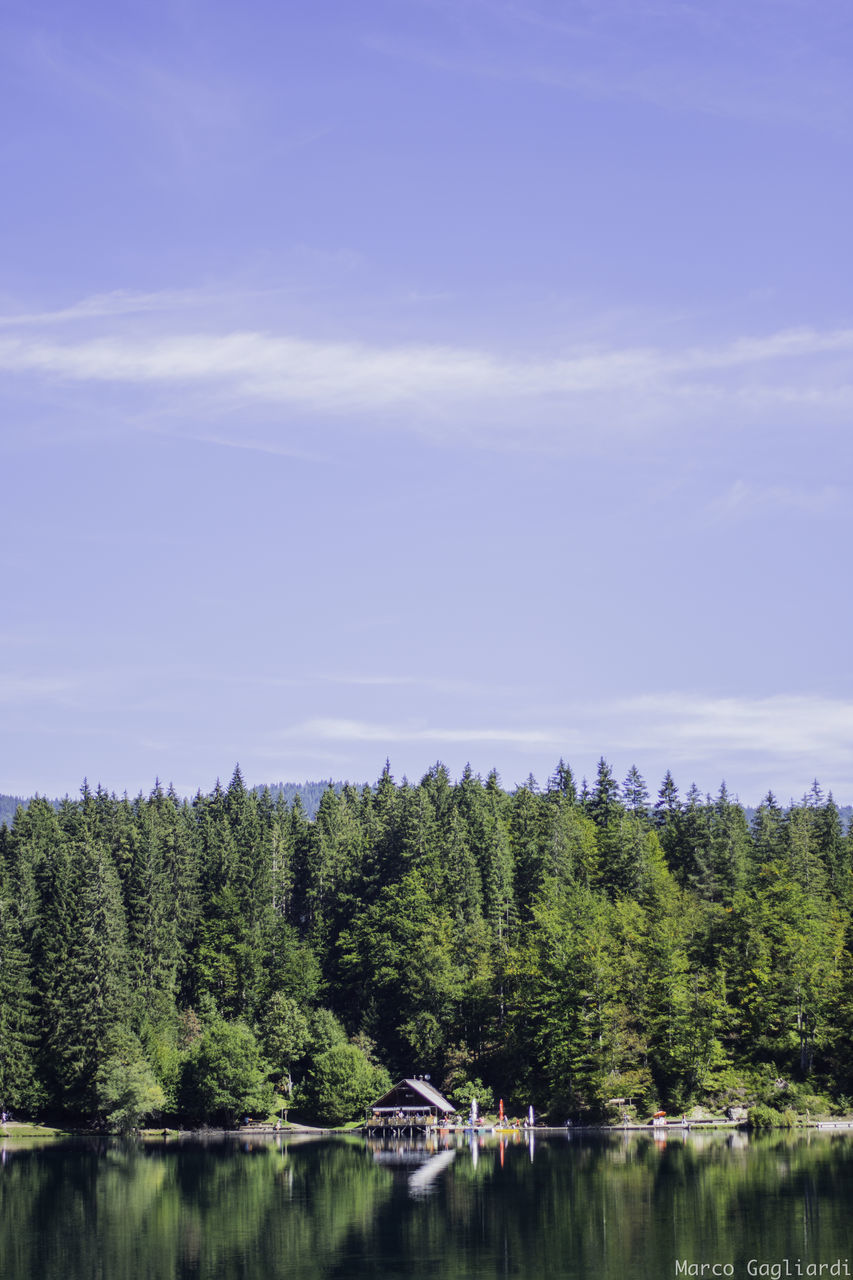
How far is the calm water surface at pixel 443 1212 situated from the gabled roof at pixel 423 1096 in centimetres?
1847

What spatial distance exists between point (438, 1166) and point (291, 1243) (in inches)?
1217

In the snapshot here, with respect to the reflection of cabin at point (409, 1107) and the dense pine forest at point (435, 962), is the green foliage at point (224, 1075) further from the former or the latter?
the reflection of cabin at point (409, 1107)

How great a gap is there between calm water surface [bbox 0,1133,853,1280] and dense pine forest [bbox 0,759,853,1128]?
15.3 meters

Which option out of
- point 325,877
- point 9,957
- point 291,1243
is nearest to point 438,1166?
point 291,1243

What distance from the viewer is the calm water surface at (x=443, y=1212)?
1871 inches

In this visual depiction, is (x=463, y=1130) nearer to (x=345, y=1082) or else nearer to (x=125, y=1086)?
(x=345, y=1082)

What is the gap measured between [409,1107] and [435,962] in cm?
1284

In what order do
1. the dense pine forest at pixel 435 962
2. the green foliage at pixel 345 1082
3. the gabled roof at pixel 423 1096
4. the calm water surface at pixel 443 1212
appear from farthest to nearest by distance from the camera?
the green foliage at pixel 345 1082 → the gabled roof at pixel 423 1096 → the dense pine forest at pixel 435 962 → the calm water surface at pixel 443 1212

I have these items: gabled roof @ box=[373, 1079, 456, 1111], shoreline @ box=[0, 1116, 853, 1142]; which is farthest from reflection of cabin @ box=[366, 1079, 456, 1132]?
shoreline @ box=[0, 1116, 853, 1142]

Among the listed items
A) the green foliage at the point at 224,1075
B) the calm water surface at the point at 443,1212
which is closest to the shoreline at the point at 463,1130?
the green foliage at the point at 224,1075

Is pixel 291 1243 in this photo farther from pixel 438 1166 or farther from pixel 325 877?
pixel 325 877

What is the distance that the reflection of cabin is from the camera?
109500mm

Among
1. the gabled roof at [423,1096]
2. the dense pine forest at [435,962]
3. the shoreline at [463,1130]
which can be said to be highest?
the dense pine forest at [435,962]

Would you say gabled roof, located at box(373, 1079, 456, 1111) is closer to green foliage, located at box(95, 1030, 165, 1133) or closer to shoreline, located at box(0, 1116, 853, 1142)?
shoreline, located at box(0, 1116, 853, 1142)
